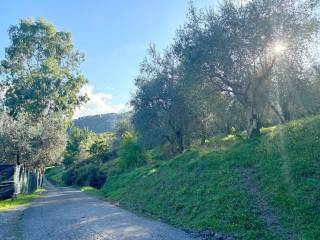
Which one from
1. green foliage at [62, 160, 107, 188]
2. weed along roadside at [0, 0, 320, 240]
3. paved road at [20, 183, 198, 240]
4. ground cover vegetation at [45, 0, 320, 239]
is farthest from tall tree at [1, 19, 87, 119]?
paved road at [20, 183, 198, 240]

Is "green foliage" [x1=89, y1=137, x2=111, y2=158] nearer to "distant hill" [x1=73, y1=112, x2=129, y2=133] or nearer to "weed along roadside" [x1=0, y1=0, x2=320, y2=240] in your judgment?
"weed along roadside" [x1=0, y1=0, x2=320, y2=240]

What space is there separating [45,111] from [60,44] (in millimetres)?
8721

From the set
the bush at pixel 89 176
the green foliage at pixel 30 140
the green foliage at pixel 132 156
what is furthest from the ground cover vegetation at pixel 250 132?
the bush at pixel 89 176

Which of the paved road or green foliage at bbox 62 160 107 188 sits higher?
green foliage at bbox 62 160 107 188

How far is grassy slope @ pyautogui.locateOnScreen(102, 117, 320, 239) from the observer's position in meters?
9.00

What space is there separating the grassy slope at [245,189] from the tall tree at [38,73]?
25.5 meters

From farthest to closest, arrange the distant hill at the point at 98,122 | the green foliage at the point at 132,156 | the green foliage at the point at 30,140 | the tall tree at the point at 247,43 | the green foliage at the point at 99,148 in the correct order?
1. the distant hill at the point at 98,122
2. the green foliage at the point at 99,148
3. the green foliage at the point at 132,156
4. the green foliage at the point at 30,140
5. the tall tree at the point at 247,43

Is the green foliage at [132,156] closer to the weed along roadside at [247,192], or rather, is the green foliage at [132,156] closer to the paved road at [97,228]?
the weed along roadside at [247,192]

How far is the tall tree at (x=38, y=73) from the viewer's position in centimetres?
4003

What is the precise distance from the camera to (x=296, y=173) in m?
11.0

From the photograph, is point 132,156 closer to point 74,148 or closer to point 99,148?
point 99,148

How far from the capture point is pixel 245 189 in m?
11.7

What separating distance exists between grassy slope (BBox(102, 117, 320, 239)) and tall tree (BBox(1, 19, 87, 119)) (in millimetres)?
25516

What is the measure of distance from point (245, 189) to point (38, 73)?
1346 inches
